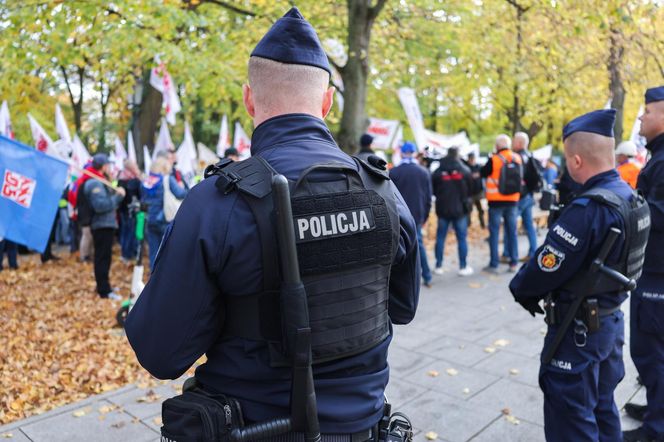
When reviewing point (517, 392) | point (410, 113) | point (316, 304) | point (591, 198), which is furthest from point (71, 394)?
point (410, 113)

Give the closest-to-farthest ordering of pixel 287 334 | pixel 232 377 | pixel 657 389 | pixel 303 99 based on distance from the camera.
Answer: pixel 287 334, pixel 232 377, pixel 303 99, pixel 657 389

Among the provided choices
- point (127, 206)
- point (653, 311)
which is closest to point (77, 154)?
point (127, 206)

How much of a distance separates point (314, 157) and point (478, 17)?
15.1 meters

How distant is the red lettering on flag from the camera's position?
5645mm

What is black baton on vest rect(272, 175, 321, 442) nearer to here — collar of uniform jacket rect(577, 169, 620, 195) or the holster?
the holster

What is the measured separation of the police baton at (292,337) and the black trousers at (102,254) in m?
7.07

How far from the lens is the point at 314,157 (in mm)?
1851

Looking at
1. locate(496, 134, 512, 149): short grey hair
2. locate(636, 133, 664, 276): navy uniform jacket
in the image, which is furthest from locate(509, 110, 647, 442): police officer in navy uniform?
locate(496, 134, 512, 149): short grey hair

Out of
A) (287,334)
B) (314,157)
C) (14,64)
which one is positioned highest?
(14,64)

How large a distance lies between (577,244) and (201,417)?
2159 mm

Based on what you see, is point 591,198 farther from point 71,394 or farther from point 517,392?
point 71,394

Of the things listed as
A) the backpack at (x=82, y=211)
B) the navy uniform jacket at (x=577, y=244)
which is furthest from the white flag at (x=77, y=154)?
the navy uniform jacket at (x=577, y=244)

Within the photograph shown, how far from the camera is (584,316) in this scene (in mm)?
3084

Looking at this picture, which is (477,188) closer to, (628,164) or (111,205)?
(628,164)
